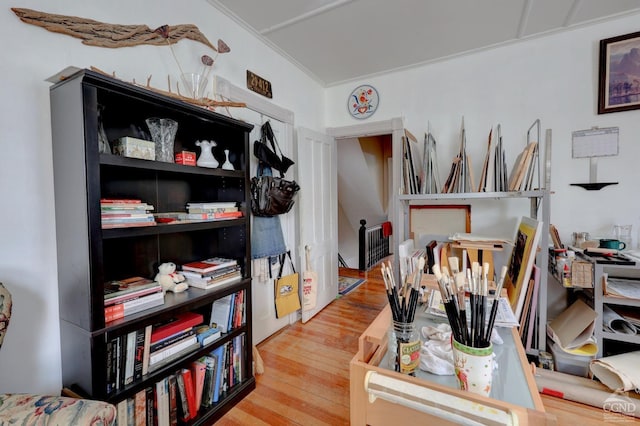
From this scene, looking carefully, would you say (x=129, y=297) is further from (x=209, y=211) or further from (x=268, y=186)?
(x=268, y=186)

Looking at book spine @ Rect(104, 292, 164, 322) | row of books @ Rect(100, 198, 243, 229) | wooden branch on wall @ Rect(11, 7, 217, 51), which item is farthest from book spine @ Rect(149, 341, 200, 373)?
wooden branch on wall @ Rect(11, 7, 217, 51)

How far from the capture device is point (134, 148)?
1206 mm

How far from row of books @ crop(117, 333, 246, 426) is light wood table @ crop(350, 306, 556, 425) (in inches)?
41.1

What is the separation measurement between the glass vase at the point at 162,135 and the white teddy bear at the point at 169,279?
1.88ft

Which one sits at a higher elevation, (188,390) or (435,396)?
(435,396)

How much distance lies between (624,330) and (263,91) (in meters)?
3.07

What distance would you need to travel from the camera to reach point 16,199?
1.10 metres

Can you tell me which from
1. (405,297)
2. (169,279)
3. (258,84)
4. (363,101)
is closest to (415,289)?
(405,297)

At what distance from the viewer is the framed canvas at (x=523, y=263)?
1654 mm

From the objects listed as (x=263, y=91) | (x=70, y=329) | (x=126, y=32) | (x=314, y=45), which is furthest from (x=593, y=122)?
(x=70, y=329)

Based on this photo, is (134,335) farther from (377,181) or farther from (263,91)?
(377,181)

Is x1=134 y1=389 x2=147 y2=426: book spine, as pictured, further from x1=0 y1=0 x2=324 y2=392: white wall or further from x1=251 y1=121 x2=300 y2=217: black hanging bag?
x1=251 y1=121 x2=300 y2=217: black hanging bag

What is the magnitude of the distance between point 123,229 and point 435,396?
4.17ft

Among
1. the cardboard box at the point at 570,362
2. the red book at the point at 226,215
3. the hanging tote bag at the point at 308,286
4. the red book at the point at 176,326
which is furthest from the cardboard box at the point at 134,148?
the cardboard box at the point at 570,362
